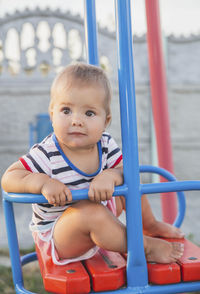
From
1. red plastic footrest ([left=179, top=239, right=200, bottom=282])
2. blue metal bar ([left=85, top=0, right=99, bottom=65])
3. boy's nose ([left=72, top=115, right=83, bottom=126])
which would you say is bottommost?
red plastic footrest ([left=179, top=239, right=200, bottom=282])

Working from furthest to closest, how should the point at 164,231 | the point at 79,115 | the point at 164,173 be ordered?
1. the point at 164,173
2. the point at 164,231
3. the point at 79,115

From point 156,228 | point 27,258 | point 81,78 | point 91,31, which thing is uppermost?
point 91,31

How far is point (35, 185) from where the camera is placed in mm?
921

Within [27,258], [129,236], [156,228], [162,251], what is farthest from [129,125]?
[27,258]

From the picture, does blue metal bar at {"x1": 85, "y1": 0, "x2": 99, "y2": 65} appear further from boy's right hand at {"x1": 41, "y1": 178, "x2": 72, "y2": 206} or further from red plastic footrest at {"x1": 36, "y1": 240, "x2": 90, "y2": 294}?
red plastic footrest at {"x1": 36, "y1": 240, "x2": 90, "y2": 294}

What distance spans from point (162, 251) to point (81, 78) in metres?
0.50

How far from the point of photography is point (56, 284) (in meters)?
0.90

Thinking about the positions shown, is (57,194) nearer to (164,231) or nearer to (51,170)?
(51,170)

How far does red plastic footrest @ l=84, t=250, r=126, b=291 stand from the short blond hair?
0.41 meters

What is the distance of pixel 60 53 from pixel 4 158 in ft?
4.78

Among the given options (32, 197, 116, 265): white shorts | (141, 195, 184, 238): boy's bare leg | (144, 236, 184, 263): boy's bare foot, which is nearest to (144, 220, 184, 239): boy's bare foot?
(141, 195, 184, 238): boy's bare leg

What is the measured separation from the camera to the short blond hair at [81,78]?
1006mm

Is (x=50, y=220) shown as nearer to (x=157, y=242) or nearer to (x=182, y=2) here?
(x=157, y=242)

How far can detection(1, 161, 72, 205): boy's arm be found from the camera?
2.90 feet
